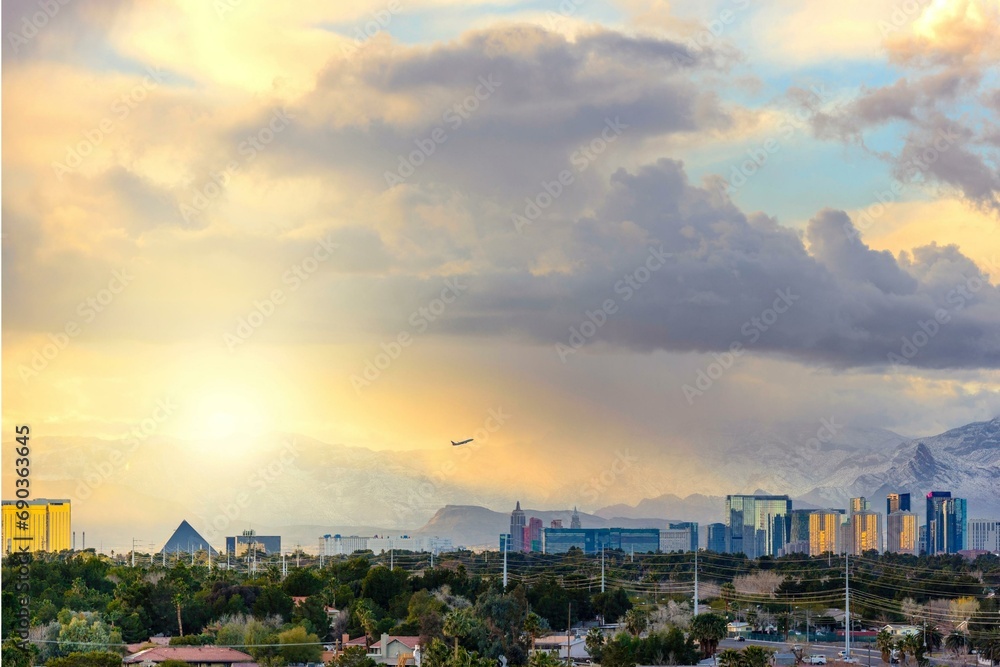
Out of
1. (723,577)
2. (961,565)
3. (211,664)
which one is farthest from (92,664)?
(961,565)

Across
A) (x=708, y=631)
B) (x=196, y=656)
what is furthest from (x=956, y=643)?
(x=196, y=656)

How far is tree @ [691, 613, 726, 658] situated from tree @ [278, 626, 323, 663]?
2623 centimetres

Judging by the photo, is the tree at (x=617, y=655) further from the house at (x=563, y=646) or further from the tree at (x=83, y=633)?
the tree at (x=83, y=633)

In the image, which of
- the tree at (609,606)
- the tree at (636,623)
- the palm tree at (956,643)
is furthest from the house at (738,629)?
the palm tree at (956,643)

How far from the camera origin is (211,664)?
77.4 meters

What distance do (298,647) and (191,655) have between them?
7.53 m

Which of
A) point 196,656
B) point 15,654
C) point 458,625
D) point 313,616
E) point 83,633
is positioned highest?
point 458,625

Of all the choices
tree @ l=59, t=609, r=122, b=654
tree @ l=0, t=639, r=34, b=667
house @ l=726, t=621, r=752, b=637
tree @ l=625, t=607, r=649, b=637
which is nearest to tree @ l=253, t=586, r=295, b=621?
tree @ l=59, t=609, r=122, b=654

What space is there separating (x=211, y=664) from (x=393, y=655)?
11755 millimetres

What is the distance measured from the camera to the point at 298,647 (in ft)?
275

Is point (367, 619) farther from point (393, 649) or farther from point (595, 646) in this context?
point (595, 646)

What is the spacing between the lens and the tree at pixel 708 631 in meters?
94.5

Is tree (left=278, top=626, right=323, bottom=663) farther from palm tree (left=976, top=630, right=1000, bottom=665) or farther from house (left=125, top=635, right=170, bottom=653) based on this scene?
palm tree (left=976, top=630, right=1000, bottom=665)

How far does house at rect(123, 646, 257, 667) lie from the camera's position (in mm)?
77000
